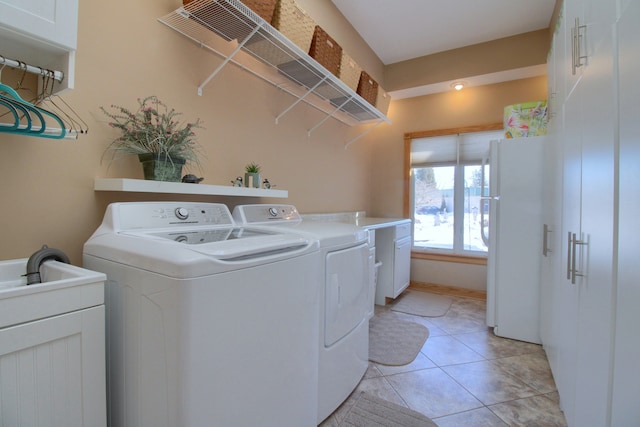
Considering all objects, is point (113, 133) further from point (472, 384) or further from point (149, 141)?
point (472, 384)

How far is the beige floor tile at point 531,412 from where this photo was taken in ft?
4.91

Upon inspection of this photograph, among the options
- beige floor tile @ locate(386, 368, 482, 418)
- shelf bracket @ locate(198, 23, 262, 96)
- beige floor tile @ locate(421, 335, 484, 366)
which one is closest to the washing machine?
beige floor tile @ locate(386, 368, 482, 418)

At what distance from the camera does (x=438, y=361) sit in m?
2.08

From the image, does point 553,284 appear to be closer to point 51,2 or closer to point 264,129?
Answer: point 264,129

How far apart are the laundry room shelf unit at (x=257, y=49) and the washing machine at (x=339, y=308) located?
98 centimetres

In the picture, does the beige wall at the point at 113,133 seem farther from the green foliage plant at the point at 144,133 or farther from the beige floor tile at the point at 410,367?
the beige floor tile at the point at 410,367

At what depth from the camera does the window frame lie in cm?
358

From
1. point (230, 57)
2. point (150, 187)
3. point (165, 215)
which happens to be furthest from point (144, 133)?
point (230, 57)

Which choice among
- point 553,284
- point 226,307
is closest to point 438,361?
point 553,284

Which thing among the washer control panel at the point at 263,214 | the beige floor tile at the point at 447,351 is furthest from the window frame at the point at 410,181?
the washer control panel at the point at 263,214

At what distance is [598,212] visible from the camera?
3.25 feet

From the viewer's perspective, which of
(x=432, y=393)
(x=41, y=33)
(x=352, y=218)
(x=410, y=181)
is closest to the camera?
(x=41, y=33)

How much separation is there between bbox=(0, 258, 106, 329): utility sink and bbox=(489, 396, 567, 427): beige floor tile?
Answer: 77.0 inches

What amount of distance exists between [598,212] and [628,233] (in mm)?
283
